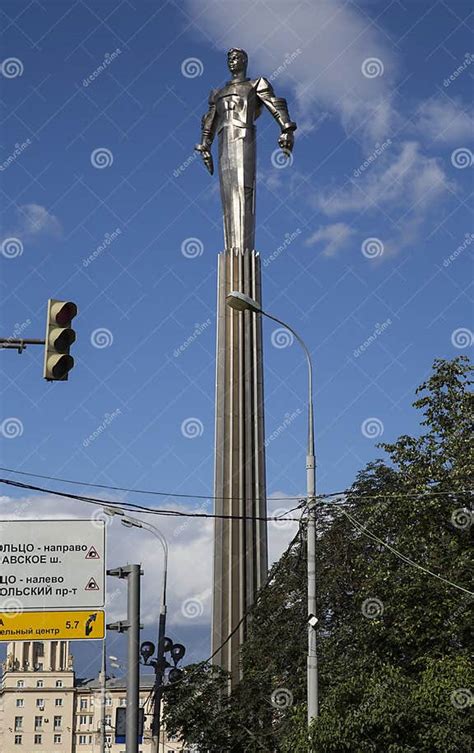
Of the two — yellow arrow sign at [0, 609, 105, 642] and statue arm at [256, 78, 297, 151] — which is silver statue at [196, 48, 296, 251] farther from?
yellow arrow sign at [0, 609, 105, 642]

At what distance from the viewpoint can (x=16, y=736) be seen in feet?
425

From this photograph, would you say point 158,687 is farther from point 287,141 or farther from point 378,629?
point 287,141

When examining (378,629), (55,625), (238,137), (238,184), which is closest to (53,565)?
(55,625)

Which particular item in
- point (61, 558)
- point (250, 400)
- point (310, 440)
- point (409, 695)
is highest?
point (250, 400)

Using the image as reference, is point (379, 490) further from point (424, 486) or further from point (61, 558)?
point (61, 558)

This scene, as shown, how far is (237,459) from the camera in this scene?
39.4m

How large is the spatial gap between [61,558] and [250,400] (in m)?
24.6

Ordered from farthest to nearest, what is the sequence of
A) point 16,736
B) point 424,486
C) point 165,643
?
point 16,736, point 165,643, point 424,486

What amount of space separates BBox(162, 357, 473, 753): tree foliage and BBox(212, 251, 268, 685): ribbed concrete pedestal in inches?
41.6

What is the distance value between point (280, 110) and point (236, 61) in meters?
2.80

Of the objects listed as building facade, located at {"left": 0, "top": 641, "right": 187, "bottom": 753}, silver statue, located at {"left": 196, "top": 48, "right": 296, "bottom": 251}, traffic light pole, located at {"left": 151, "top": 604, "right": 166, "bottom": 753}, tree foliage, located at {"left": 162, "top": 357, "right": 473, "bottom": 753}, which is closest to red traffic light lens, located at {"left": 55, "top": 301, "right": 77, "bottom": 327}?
tree foliage, located at {"left": 162, "top": 357, "right": 473, "bottom": 753}

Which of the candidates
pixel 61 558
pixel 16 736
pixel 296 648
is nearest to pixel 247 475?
pixel 296 648

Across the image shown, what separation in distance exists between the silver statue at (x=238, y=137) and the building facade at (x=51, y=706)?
93351 mm

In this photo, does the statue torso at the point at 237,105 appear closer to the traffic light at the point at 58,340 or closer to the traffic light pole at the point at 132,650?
the traffic light pole at the point at 132,650
